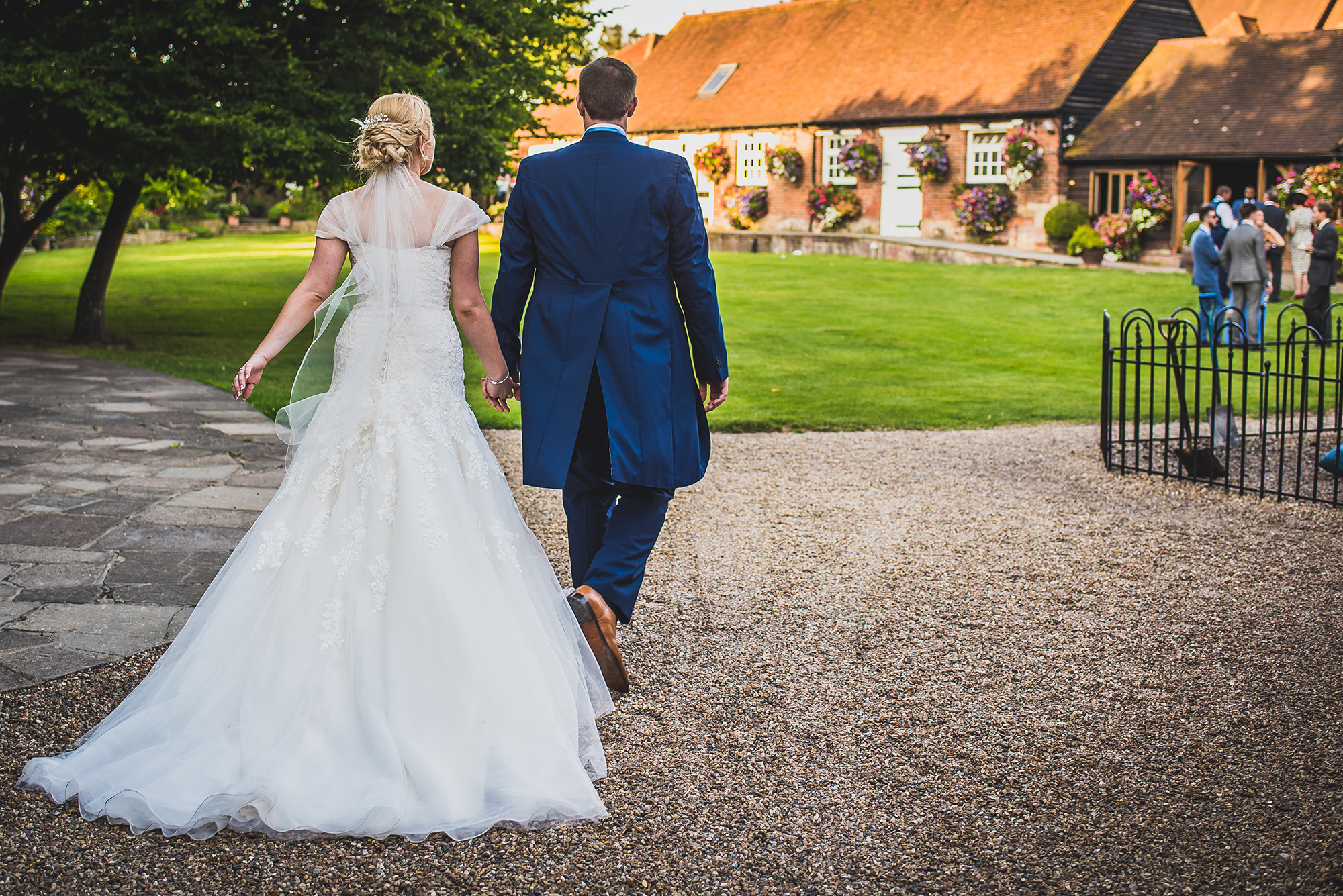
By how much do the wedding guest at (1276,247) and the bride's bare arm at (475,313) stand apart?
17.2m

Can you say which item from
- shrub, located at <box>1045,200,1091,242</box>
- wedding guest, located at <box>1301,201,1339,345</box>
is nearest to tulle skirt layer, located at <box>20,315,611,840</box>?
wedding guest, located at <box>1301,201,1339,345</box>

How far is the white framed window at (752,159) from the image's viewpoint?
36156 millimetres

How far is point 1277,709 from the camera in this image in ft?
12.4

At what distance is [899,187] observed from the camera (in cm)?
3309

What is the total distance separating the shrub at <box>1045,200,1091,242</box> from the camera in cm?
2752

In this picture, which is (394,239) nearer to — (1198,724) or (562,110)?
(1198,724)

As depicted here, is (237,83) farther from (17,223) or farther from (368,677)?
(368,677)

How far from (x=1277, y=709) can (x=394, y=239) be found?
A: 3.22m

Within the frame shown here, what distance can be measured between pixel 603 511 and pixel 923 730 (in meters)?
1.40

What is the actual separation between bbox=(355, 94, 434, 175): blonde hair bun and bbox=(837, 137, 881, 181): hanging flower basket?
31.0 metres

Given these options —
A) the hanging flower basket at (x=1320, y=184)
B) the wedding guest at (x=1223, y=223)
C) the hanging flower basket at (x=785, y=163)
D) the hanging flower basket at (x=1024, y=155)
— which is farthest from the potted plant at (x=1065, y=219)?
the wedding guest at (x=1223, y=223)

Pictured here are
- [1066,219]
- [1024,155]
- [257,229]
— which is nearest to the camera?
[1066,219]

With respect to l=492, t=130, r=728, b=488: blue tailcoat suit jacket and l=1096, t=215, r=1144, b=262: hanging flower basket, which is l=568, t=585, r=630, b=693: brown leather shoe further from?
l=1096, t=215, r=1144, b=262: hanging flower basket

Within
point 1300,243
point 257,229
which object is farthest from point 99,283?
point 257,229
